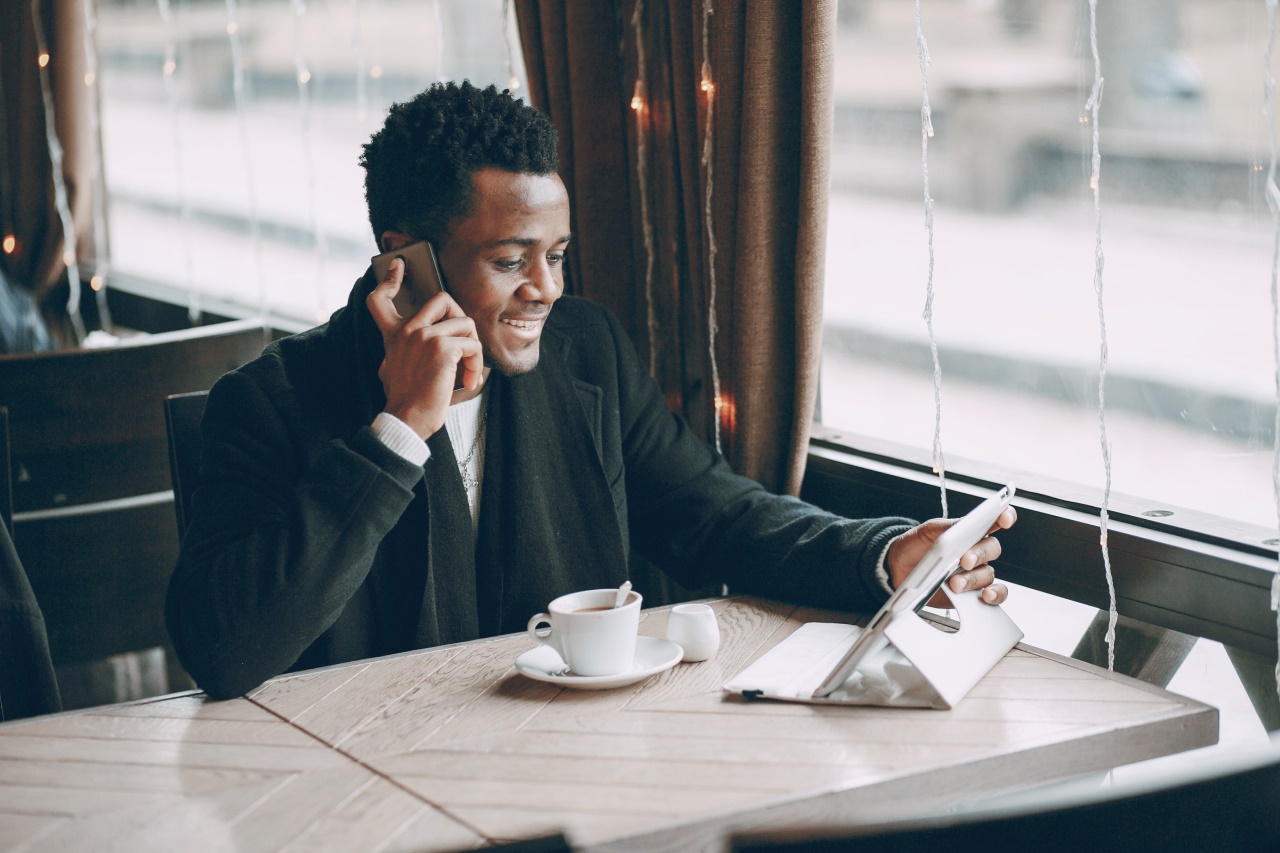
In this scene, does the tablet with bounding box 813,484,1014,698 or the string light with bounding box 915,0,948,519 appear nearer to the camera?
the tablet with bounding box 813,484,1014,698

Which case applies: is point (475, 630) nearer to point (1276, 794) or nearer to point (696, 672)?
point (696, 672)

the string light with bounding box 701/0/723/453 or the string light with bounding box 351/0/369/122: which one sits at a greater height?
the string light with bounding box 351/0/369/122

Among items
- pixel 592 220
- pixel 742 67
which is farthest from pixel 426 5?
pixel 742 67

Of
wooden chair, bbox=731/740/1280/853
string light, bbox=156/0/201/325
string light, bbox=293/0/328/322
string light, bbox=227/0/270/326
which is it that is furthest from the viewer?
string light, bbox=156/0/201/325

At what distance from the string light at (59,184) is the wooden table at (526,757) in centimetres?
327

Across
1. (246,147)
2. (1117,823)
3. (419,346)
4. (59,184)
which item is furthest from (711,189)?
(59,184)

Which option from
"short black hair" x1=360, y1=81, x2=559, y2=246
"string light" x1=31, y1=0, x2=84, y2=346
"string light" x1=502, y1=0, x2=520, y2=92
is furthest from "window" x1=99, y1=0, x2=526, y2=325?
"short black hair" x1=360, y1=81, x2=559, y2=246

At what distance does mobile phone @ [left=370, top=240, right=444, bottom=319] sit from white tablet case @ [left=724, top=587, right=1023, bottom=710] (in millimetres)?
674

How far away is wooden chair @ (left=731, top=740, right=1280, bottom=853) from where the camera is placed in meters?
0.75

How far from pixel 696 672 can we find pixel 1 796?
2.28 ft

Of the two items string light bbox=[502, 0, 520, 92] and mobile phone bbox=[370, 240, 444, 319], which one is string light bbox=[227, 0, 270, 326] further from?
mobile phone bbox=[370, 240, 444, 319]

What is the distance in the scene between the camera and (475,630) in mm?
1728

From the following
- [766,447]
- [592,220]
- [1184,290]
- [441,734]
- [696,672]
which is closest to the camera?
[441,734]

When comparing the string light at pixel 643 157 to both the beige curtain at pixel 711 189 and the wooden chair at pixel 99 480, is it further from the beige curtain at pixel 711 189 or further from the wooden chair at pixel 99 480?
the wooden chair at pixel 99 480
